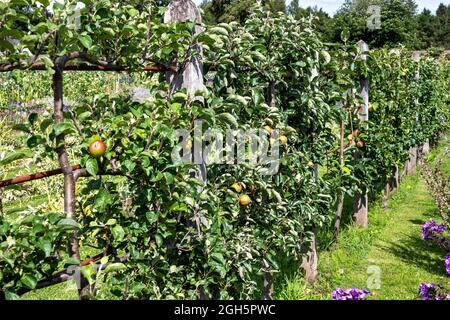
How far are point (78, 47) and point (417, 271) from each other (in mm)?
3496

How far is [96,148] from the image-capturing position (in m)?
1.78

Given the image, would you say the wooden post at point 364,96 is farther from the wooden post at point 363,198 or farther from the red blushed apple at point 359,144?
the red blushed apple at point 359,144

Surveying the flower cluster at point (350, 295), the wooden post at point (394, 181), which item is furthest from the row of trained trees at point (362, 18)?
the flower cluster at point (350, 295)

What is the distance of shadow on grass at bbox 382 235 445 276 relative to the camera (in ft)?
13.5

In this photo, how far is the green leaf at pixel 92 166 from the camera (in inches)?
68.3

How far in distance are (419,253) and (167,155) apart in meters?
3.39

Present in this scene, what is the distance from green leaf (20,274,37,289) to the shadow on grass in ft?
11.5

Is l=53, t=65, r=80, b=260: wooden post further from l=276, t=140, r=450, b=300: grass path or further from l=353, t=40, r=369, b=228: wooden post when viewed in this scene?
l=353, t=40, r=369, b=228: wooden post

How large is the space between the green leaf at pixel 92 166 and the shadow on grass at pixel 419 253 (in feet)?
11.0

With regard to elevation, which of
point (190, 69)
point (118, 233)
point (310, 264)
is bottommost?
point (310, 264)

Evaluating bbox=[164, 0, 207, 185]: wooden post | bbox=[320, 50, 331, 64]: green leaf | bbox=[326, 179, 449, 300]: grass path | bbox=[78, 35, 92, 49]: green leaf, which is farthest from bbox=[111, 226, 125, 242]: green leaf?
bbox=[326, 179, 449, 300]: grass path

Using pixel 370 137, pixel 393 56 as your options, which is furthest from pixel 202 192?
pixel 393 56

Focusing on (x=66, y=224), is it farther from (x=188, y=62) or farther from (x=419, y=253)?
(x=419, y=253)

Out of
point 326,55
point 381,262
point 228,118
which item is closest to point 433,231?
point 381,262
